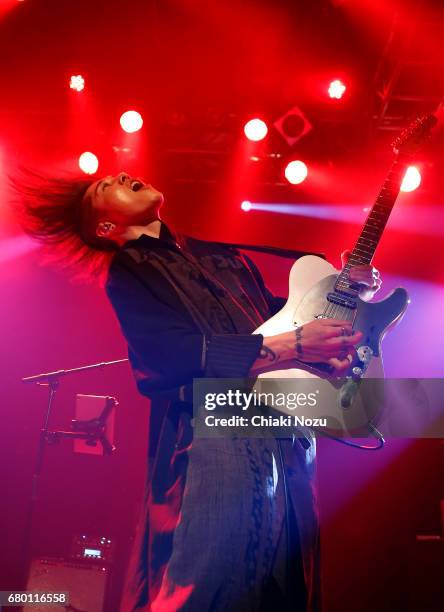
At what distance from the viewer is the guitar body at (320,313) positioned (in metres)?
2.13

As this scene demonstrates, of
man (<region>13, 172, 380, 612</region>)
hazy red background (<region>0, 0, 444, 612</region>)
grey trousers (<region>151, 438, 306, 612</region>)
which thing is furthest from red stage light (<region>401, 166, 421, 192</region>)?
grey trousers (<region>151, 438, 306, 612</region>)

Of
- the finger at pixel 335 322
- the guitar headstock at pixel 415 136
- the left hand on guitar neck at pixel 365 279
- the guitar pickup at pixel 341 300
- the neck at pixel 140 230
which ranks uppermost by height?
the guitar headstock at pixel 415 136

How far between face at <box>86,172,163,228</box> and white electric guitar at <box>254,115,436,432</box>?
826 mm

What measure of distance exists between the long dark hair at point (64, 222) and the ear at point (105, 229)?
10cm

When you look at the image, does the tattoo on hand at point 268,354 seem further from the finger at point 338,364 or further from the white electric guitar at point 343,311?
the finger at point 338,364

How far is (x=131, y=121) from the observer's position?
5.96 m

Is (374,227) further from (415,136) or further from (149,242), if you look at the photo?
(149,242)

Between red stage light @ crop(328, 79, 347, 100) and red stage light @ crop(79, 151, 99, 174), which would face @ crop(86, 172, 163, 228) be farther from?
red stage light @ crop(328, 79, 347, 100)

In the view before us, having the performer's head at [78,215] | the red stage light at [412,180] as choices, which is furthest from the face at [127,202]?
the red stage light at [412,180]

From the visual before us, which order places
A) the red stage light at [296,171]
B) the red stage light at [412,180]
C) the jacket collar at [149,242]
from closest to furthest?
the jacket collar at [149,242], the red stage light at [412,180], the red stage light at [296,171]

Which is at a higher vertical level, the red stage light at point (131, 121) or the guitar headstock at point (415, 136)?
the red stage light at point (131, 121)

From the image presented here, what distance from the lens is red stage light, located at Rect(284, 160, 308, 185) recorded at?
6230mm

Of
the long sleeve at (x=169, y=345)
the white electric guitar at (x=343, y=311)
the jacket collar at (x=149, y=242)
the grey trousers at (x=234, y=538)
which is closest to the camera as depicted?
the grey trousers at (x=234, y=538)

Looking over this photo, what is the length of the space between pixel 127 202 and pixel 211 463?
141 cm
